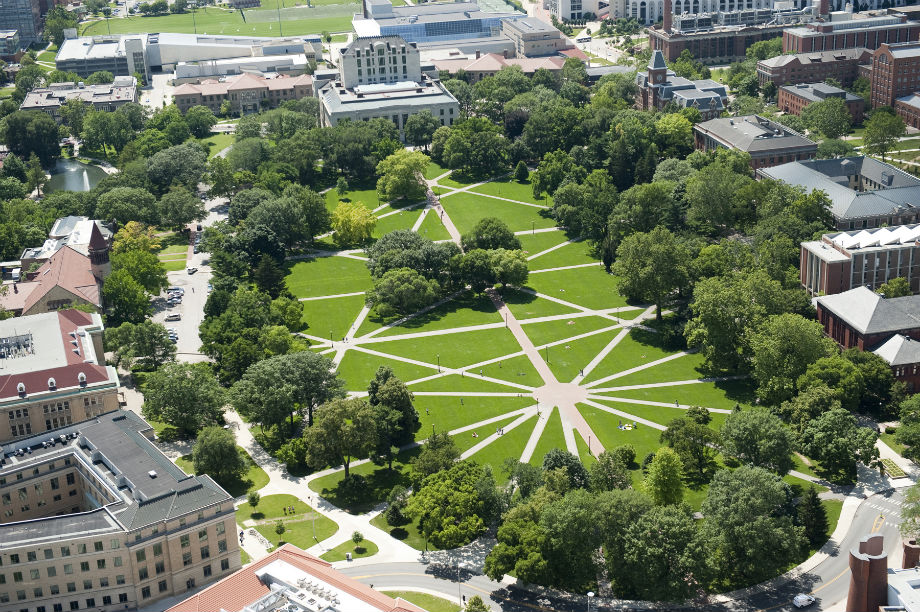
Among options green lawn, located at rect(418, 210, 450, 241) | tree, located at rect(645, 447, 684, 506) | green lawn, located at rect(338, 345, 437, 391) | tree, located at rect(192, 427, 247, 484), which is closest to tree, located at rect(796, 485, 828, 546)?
tree, located at rect(645, 447, 684, 506)

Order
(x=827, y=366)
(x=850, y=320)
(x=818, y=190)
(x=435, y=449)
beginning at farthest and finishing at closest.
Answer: (x=818, y=190)
(x=850, y=320)
(x=827, y=366)
(x=435, y=449)

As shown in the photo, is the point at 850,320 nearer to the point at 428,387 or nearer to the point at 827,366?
the point at 827,366

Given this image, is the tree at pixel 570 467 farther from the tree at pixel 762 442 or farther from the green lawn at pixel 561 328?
the green lawn at pixel 561 328

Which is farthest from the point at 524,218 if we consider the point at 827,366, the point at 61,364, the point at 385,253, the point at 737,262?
the point at 61,364

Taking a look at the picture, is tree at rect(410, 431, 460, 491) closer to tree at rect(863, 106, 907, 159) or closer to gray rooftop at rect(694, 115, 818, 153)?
gray rooftop at rect(694, 115, 818, 153)

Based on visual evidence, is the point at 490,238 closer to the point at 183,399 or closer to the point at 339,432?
the point at 183,399

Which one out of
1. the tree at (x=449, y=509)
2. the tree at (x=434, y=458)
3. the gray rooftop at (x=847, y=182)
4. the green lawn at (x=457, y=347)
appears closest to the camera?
the tree at (x=449, y=509)

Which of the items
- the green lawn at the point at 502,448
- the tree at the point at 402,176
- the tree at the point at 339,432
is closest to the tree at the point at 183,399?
the tree at the point at 339,432
